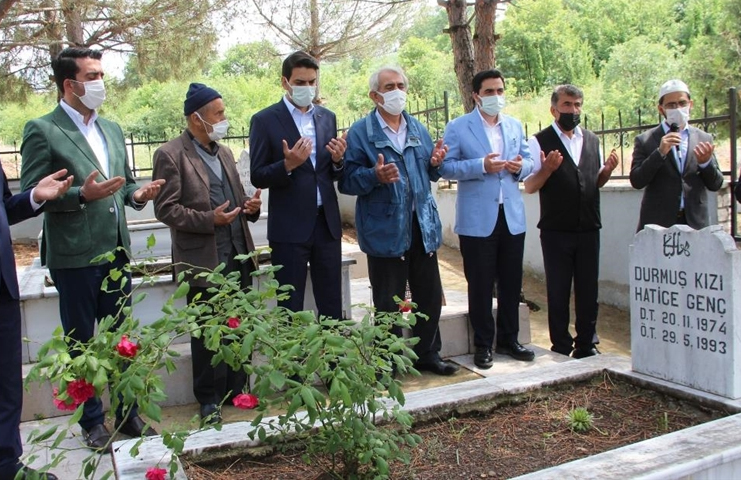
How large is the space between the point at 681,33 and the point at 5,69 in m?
33.1

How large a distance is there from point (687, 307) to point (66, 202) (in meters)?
2.86

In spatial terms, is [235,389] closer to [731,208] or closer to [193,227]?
[193,227]

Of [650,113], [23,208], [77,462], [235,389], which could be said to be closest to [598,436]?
[235,389]

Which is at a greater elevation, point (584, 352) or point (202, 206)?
point (202, 206)

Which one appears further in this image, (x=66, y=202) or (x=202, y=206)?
(x=202, y=206)

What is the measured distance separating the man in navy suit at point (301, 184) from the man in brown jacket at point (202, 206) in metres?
0.17

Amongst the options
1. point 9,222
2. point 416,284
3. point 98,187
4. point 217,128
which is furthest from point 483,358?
point 9,222

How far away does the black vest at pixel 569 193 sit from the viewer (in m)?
4.66

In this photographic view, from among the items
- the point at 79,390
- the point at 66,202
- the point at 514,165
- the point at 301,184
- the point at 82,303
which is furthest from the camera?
the point at 514,165

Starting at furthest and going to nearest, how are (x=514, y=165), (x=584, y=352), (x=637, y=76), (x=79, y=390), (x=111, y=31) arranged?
(x=637, y=76) < (x=111, y=31) < (x=584, y=352) < (x=514, y=165) < (x=79, y=390)

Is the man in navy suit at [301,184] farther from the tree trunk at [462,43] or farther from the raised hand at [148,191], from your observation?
the tree trunk at [462,43]

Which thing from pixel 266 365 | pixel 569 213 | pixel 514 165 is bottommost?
pixel 266 365

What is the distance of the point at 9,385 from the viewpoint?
2891 millimetres

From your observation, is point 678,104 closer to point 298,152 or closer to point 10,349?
point 298,152
